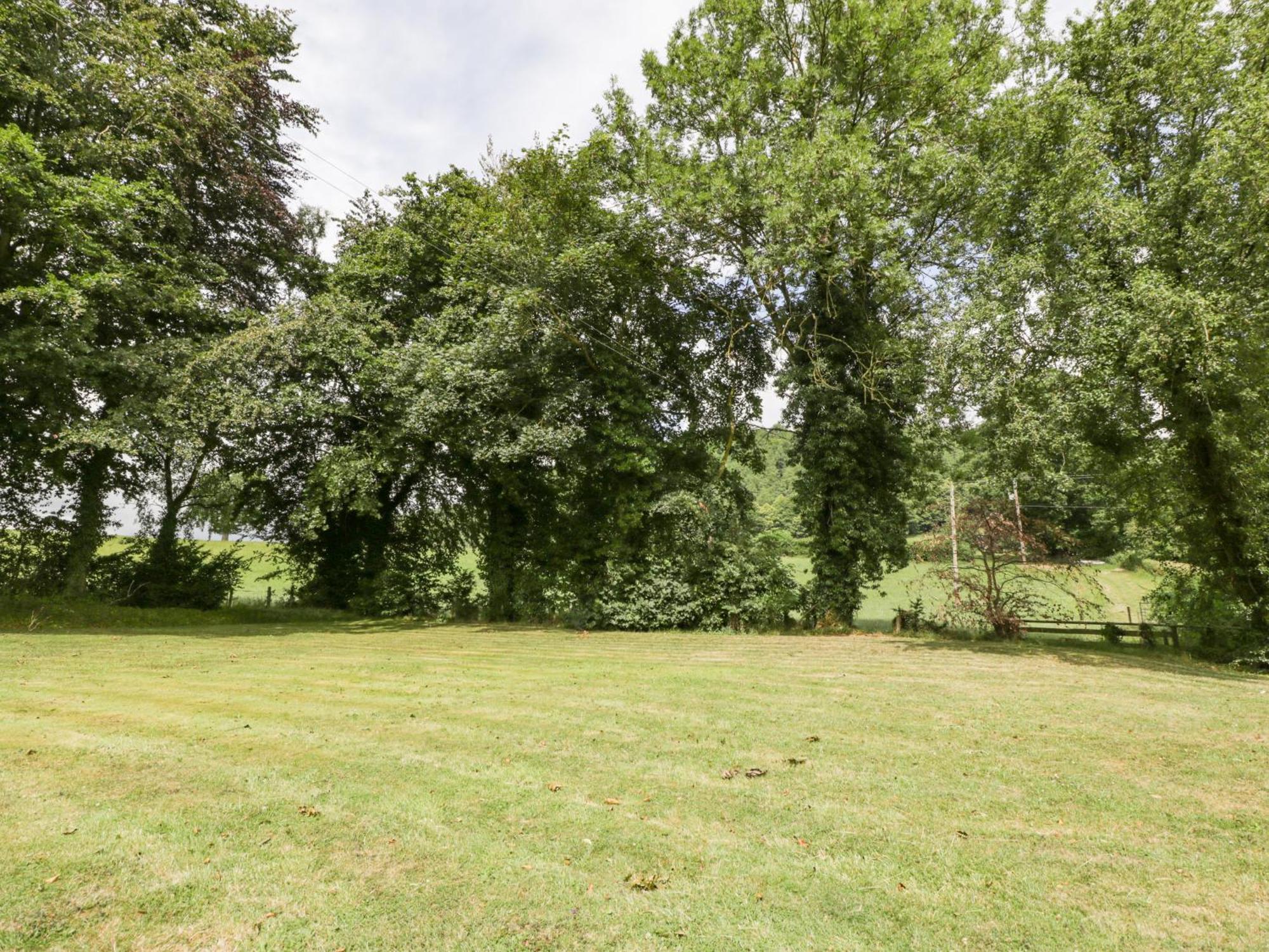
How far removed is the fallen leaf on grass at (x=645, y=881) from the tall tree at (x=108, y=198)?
48.4 feet

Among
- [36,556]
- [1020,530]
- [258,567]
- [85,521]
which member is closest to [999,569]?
[1020,530]

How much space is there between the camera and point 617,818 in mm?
3986

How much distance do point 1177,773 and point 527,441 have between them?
43.4ft

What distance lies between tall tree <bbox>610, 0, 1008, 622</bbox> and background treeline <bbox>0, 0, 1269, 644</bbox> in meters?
0.11

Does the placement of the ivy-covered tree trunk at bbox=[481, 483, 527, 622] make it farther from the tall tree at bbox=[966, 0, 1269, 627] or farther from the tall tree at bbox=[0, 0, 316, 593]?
the tall tree at bbox=[966, 0, 1269, 627]

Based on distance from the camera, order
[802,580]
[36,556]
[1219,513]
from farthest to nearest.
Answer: [802,580] < [36,556] < [1219,513]

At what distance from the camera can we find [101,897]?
2.94 m

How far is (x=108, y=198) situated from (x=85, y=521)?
8.22 metres

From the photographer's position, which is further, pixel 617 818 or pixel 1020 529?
pixel 1020 529

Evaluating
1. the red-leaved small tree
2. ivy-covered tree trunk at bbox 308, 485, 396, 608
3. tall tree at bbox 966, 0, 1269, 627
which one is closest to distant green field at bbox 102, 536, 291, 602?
ivy-covered tree trunk at bbox 308, 485, 396, 608

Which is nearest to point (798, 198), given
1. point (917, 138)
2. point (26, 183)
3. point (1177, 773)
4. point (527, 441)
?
point (917, 138)

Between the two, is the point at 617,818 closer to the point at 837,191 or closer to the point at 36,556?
the point at 837,191

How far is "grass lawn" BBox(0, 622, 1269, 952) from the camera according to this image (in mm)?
2883

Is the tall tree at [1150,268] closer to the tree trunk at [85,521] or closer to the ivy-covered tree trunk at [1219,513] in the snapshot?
the ivy-covered tree trunk at [1219,513]
